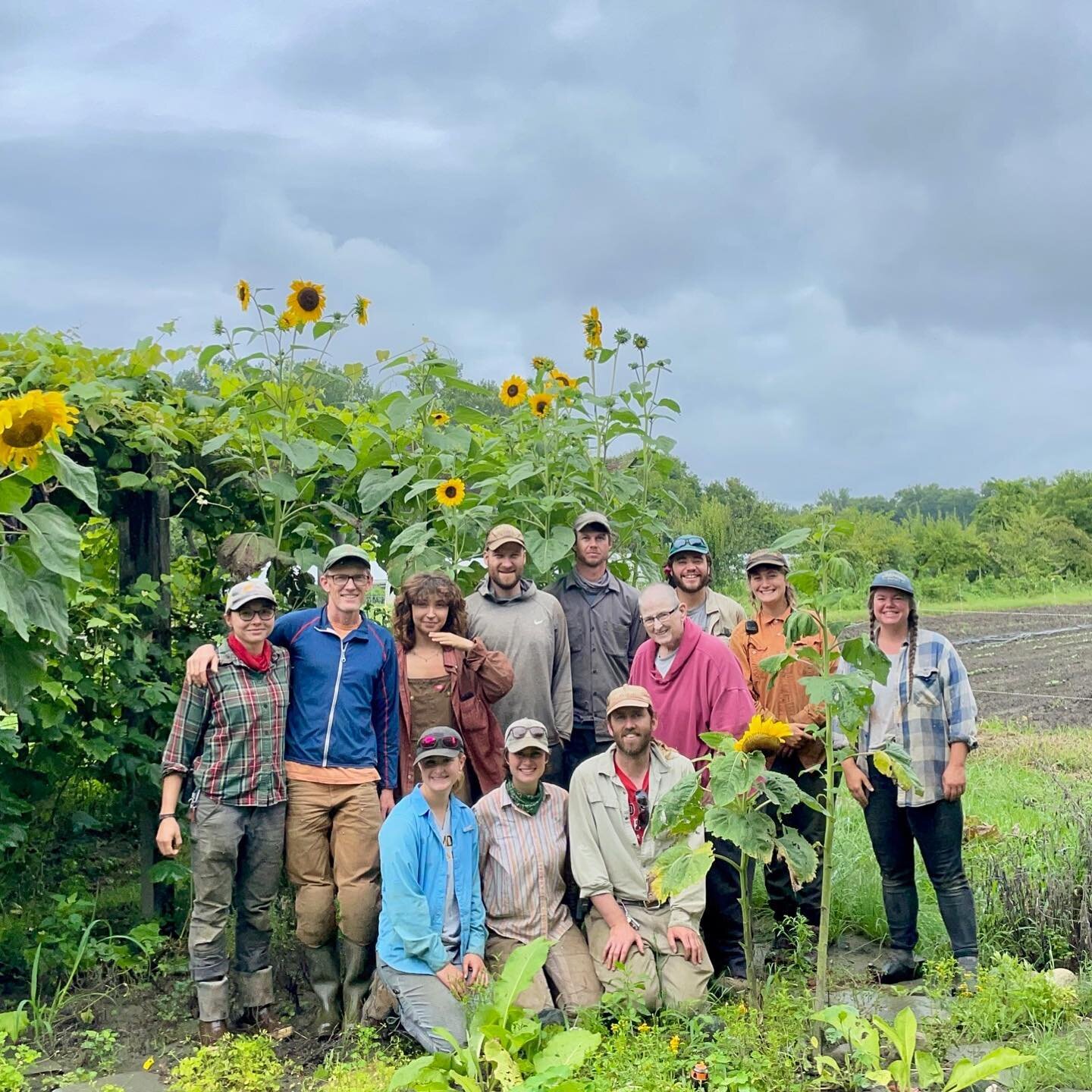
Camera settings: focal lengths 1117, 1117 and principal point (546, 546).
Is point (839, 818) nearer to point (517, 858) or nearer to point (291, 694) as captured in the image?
point (517, 858)

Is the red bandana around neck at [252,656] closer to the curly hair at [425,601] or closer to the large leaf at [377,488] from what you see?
the curly hair at [425,601]

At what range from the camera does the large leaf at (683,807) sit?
3.26 meters

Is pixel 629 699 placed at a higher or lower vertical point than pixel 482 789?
higher

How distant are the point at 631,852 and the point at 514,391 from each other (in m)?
2.20

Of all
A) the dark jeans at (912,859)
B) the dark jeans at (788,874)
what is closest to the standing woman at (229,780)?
the dark jeans at (788,874)

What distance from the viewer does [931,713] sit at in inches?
159

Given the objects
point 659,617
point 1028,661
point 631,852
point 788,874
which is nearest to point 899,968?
point 788,874

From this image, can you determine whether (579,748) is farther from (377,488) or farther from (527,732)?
(377,488)

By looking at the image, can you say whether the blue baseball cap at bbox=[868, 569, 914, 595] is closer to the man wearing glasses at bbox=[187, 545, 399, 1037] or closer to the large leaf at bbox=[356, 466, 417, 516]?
the man wearing glasses at bbox=[187, 545, 399, 1037]

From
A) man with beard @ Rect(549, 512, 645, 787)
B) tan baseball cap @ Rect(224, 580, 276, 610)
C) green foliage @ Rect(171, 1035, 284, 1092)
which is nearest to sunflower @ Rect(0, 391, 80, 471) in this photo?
tan baseball cap @ Rect(224, 580, 276, 610)

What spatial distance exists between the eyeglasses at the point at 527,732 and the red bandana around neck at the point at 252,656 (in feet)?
2.79

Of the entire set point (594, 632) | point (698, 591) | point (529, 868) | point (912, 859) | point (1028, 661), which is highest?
point (698, 591)

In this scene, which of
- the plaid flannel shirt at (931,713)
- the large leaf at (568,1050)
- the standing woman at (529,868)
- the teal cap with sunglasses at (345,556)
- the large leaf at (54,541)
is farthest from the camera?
the plaid flannel shirt at (931,713)

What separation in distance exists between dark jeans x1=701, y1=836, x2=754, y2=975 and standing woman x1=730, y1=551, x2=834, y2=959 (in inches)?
6.6
